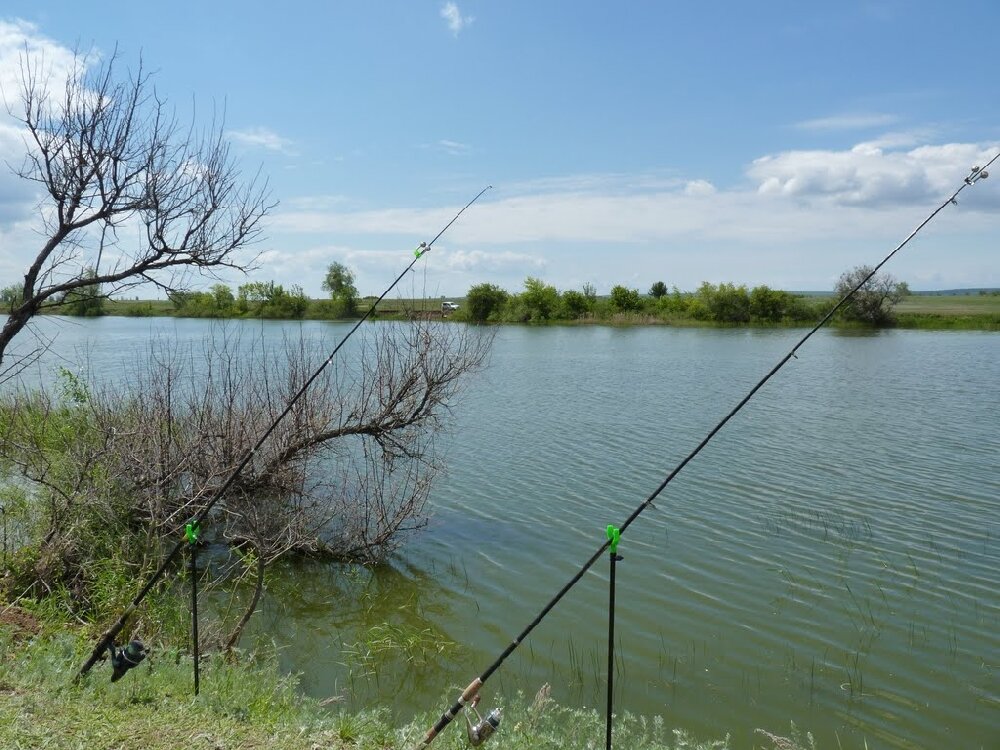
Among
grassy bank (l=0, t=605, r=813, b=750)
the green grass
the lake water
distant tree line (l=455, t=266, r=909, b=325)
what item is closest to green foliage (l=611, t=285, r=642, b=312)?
distant tree line (l=455, t=266, r=909, b=325)

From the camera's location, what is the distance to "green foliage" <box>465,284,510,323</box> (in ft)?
238

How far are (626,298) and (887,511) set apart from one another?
203 feet

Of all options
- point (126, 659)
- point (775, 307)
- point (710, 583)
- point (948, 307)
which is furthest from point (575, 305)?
point (126, 659)

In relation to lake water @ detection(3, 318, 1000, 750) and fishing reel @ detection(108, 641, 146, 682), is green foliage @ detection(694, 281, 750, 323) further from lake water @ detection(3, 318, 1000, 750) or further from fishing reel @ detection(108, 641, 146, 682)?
fishing reel @ detection(108, 641, 146, 682)

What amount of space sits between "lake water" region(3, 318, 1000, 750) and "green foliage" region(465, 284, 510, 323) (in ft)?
170

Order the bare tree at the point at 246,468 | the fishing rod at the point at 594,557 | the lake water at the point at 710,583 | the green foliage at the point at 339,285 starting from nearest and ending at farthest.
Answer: the fishing rod at the point at 594,557 < the lake water at the point at 710,583 < the bare tree at the point at 246,468 < the green foliage at the point at 339,285

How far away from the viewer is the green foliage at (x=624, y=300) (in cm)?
7362

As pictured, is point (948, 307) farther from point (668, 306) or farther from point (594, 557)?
point (594, 557)

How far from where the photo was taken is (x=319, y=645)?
354 inches

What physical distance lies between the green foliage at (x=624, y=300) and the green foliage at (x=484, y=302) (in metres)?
10.5

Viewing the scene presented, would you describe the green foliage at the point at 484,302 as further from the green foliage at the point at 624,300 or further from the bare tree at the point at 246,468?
the bare tree at the point at 246,468

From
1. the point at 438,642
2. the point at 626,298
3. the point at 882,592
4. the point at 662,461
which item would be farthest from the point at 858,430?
the point at 626,298

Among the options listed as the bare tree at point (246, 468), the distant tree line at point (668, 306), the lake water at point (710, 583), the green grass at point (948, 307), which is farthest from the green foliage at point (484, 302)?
the bare tree at point (246, 468)

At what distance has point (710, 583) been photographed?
10.3 metres
